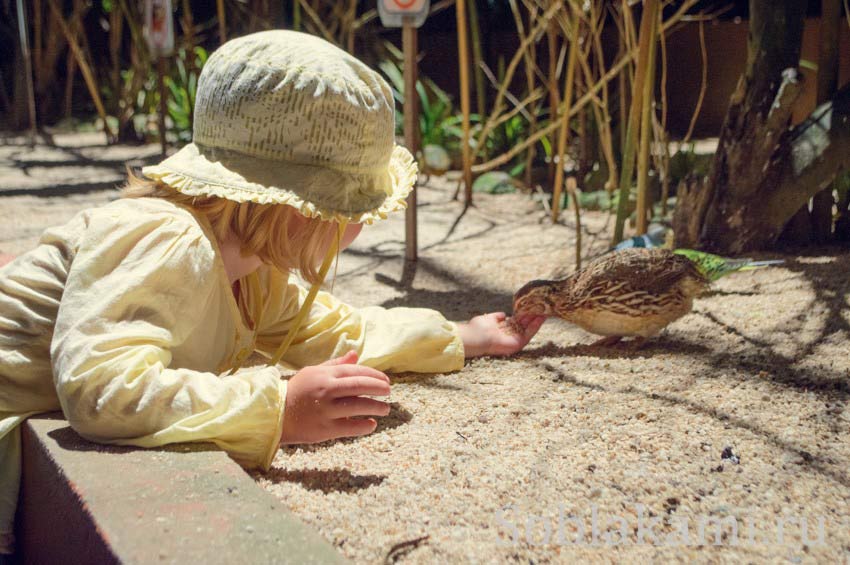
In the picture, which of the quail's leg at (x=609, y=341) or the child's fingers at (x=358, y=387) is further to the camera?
the quail's leg at (x=609, y=341)

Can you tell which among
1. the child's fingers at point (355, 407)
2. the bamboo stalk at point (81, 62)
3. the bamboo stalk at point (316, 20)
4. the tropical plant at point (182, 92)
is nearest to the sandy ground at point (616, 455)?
the child's fingers at point (355, 407)

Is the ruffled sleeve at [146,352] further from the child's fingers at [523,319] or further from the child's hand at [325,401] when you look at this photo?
the child's fingers at [523,319]

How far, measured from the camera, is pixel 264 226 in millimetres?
1703

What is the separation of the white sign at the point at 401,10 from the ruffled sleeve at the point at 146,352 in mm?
2103

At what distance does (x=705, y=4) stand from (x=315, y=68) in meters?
5.99

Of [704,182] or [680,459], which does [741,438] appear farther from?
[704,182]

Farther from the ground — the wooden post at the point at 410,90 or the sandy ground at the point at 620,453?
the wooden post at the point at 410,90

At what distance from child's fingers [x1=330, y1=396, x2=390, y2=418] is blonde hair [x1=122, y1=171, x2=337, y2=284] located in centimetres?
29

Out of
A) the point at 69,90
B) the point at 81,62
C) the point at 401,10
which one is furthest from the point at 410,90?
the point at 69,90

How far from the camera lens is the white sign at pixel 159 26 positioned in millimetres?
6641

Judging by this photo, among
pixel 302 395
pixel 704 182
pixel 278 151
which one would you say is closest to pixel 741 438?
pixel 302 395

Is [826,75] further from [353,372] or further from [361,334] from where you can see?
[353,372]

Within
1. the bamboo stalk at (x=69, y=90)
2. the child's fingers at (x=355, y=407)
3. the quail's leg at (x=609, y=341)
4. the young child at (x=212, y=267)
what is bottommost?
the bamboo stalk at (x=69, y=90)

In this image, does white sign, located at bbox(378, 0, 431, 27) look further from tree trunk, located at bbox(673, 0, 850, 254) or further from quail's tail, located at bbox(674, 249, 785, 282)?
quail's tail, located at bbox(674, 249, 785, 282)
